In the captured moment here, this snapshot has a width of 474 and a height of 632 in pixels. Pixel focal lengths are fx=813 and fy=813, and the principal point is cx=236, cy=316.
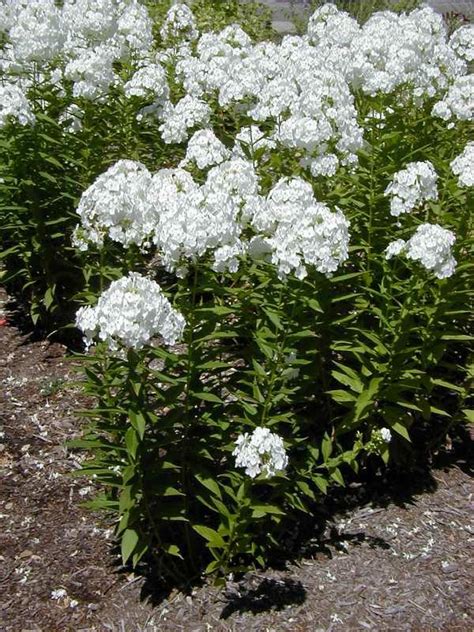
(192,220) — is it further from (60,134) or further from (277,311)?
(60,134)

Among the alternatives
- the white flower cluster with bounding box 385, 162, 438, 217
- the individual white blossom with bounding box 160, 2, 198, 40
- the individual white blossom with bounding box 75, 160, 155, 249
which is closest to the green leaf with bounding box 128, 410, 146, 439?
the individual white blossom with bounding box 75, 160, 155, 249

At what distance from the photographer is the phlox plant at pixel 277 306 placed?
3.48 metres

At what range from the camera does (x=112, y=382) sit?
3.88 metres

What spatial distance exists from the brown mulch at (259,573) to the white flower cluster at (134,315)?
160 cm

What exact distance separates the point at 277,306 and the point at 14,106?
2.50m

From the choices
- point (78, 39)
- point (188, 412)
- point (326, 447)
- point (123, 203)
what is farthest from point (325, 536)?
point (78, 39)

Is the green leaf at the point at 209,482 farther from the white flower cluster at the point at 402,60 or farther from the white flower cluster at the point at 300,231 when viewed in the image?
the white flower cluster at the point at 402,60

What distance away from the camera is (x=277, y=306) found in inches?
151

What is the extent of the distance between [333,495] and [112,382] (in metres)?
1.62

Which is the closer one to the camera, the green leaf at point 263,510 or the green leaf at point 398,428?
the green leaf at point 263,510

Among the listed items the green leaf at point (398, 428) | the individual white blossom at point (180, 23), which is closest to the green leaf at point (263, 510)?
the green leaf at point (398, 428)

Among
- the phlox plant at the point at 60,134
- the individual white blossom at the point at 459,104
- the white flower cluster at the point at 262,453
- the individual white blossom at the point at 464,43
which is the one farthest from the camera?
the individual white blossom at the point at 464,43

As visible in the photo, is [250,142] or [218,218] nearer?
[218,218]

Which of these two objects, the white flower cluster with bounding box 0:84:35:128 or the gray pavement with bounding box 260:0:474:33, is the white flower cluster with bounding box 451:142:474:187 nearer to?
the white flower cluster with bounding box 0:84:35:128
